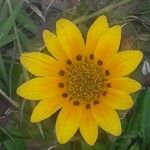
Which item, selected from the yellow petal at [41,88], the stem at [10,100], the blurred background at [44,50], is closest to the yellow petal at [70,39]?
the yellow petal at [41,88]

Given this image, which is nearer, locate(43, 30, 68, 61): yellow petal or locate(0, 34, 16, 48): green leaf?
locate(43, 30, 68, 61): yellow petal

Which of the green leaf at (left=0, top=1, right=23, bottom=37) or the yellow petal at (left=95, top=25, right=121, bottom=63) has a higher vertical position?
the green leaf at (left=0, top=1, right=23, bottom=37)

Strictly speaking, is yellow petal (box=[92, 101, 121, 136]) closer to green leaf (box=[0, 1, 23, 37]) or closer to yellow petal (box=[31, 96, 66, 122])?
yellow petal (box=[31, 96, 66, 122])

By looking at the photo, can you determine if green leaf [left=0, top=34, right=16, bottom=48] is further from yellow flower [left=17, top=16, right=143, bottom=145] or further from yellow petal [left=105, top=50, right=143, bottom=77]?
yellow petal [left=105, top=50, right=143, bottom=77]

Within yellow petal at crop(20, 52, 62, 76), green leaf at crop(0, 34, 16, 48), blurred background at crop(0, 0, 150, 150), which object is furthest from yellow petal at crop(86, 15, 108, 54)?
green leaf at crop(0, 34, 16, 48)

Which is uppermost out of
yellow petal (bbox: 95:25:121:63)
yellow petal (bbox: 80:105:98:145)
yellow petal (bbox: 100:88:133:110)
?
yellow petal (bbox: 95:25:121:63)

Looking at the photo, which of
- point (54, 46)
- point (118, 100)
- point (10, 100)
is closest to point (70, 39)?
Answer: point (54, 46)

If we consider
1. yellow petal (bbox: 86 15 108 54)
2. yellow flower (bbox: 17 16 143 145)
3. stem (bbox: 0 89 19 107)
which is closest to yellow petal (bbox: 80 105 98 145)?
yellow flower (bbox: 17 16 143 145)

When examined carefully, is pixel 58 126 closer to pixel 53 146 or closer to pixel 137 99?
pixel 53 146
